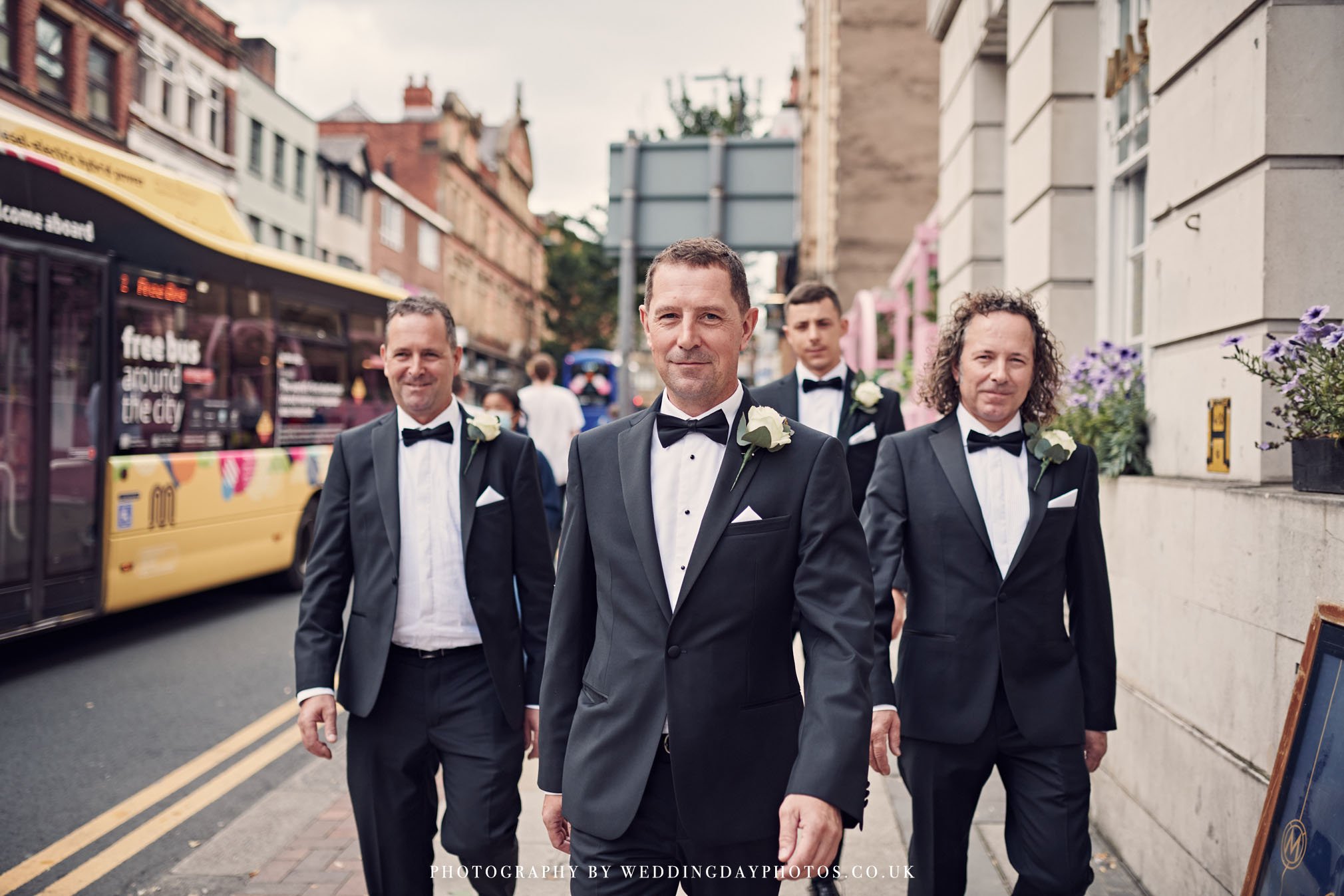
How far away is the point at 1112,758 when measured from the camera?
459 centimetres

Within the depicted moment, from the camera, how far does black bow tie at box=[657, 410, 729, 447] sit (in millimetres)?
2453

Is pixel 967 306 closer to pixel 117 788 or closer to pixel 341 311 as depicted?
pixel 117 788

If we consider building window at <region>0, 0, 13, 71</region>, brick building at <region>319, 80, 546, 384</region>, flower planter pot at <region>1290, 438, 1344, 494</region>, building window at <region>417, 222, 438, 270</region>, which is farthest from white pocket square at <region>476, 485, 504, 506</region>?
building window at <region>417, 222, 438, 270</region>

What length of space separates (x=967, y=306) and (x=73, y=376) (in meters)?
6.70

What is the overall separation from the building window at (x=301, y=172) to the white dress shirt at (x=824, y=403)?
35.5 meters

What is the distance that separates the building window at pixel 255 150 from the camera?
3416 cm

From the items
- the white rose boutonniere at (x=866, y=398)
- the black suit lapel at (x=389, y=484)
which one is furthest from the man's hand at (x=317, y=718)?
the white rose boutonniere at (x=866, y=398)

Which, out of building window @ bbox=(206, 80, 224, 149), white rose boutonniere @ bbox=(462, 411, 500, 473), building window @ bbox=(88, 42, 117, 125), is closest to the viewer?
white rose boutonniere @ bbox=(462, 411, 500, 473)

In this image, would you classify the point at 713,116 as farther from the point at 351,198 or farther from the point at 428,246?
the point at 428,246

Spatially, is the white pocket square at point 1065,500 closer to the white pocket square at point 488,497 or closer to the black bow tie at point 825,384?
the white pocket square at point 488,497

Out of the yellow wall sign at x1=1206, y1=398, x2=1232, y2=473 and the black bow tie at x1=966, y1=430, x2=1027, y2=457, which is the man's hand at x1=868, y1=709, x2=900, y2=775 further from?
the yellow wall sign at x1=1206, y1=398, x2=1232, y2=473

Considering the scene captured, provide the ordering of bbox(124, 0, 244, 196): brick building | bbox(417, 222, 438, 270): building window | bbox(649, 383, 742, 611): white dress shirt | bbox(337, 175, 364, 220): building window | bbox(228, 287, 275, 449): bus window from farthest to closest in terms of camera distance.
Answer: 1. bbox(417, 222, 438, 270): building window
2. bbox(337, 175, 364, 220): building window
3. bbox(124, 0, 244, 196): brick building
4. bbox(228, 287, 275, 449): bus window
5. bbox(649, 383, 742, 611): white dress shirt

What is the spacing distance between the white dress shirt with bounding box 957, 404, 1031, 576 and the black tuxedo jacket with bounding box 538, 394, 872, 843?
1.00 meters

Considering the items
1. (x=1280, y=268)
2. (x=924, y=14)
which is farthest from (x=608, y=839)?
(x=924, y=14)
